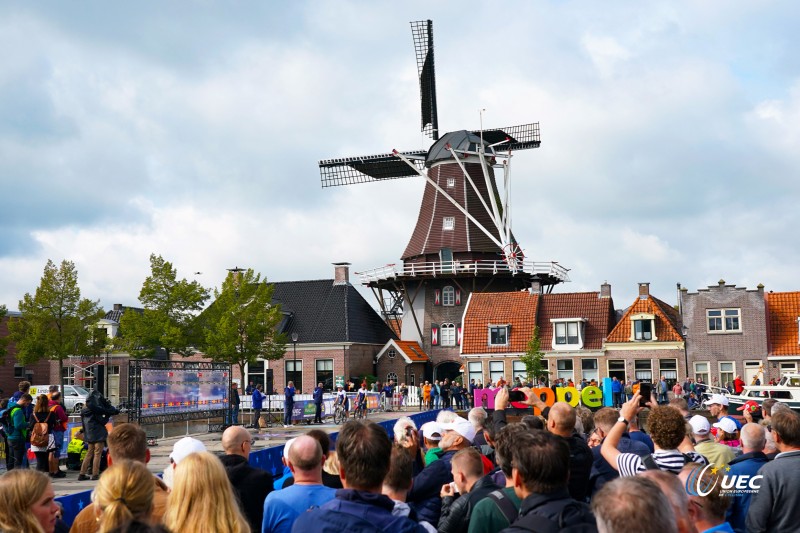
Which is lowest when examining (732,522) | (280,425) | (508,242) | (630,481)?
(280,425)

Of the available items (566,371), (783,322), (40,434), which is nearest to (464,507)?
(40,434)

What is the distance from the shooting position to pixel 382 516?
3.88 meters

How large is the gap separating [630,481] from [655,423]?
8.93ft

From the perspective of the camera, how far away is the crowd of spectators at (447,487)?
3.66 m

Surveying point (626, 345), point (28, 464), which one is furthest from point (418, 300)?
point (28, 464)

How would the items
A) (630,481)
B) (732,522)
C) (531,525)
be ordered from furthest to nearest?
(732,522) < (531,525) < (630,481)

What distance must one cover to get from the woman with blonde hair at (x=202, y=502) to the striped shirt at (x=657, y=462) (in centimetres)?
268

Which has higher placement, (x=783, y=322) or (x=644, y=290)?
(x=644, y=290)

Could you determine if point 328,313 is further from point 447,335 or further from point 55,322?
point 55,322

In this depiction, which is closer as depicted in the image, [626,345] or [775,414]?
[775,414]

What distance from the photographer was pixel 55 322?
142 ft

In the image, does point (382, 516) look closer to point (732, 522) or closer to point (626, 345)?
point (732, 522)

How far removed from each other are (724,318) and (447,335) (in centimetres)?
1518

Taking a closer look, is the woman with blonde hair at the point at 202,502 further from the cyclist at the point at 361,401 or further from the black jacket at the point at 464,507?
the cyclist at the point at 361,401
